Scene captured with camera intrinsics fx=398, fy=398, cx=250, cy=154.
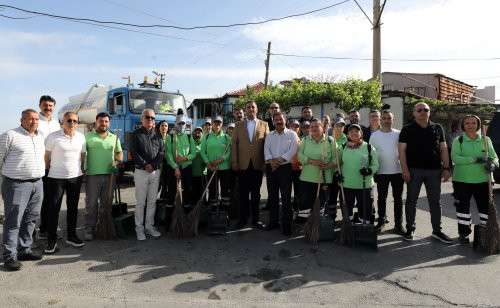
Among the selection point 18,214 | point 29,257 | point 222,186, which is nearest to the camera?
point 18,214

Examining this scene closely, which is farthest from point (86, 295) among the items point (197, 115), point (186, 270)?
point (197, 115)

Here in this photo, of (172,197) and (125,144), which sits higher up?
(125,144)

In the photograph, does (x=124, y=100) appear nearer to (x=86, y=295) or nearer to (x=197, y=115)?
(x=86, y=295)

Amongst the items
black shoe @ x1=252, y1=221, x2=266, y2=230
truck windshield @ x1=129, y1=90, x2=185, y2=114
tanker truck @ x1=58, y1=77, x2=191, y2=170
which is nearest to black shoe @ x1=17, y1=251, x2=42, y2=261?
black shoe @ x1=252, y1=221, x2=266, y2=230

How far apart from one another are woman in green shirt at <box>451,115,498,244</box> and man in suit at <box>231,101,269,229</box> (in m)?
2.74

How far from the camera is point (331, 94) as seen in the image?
1791cm

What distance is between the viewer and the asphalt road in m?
3.69

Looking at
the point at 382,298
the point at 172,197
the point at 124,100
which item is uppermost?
the point at 124,100

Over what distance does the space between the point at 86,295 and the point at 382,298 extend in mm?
2786

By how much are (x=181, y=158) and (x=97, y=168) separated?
4.05ft

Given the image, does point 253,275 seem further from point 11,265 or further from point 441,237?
point 441,237

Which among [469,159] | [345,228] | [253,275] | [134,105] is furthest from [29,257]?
[134,105]

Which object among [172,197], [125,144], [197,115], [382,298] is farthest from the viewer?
[197,115]

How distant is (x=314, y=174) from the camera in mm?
Result: 5703
